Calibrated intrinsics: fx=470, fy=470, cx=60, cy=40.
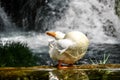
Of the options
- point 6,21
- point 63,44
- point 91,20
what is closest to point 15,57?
point 63,44

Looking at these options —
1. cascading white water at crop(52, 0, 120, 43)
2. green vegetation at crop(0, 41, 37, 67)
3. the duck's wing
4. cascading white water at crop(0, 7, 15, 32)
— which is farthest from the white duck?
cascading white water at crop(0, 7, 15, 32)

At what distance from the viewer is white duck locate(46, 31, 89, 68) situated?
3.62 metres

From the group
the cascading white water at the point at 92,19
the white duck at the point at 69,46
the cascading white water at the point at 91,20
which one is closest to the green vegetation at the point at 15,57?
the white duck at the point at 69,46

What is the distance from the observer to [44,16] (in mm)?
13266

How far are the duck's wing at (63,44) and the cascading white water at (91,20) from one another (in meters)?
8.19

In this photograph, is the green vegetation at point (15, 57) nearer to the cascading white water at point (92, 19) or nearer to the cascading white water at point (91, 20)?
the cascading white water at point (91, 20)

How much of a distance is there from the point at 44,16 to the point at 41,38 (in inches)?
77.0

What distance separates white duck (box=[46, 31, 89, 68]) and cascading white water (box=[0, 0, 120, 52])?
8141 mm

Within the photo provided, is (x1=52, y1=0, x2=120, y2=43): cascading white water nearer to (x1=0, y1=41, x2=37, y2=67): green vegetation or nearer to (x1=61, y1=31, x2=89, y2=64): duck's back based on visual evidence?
(x1=0, y1=41, x2=37, y2=67): green vegetation

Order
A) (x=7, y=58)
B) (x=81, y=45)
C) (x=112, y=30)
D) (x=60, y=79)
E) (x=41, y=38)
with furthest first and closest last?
(x=112, y=30) → (x=41, y=38) → (x=7, y=58) → (x=81, y=45) → (x=60, y=79)

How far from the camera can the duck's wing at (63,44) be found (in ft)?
11.9

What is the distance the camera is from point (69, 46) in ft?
11.9

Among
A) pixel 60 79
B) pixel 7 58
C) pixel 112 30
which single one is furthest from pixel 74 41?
pixel 112 30

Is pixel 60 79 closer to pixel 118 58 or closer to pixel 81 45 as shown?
pixel 81 45
